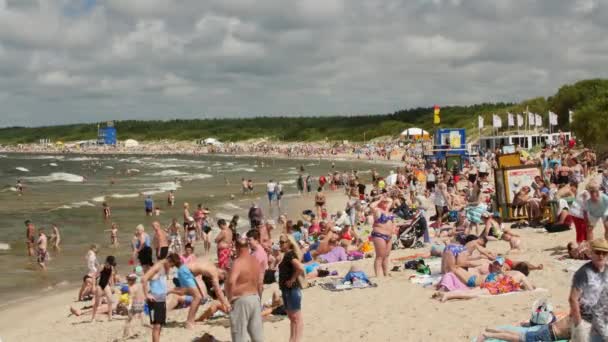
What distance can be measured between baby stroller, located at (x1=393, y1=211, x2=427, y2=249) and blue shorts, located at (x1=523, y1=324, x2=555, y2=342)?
21.8 feet

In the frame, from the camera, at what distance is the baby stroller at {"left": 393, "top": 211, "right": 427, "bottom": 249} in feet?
41.2

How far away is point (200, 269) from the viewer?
8.48 metres

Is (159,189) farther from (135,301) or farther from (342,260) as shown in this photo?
(135,301)

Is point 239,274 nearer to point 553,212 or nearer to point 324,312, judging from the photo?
point 324,312

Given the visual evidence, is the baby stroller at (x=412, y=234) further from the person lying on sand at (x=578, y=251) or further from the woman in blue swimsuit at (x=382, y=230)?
the person lying on sand at (x=578, y=251)

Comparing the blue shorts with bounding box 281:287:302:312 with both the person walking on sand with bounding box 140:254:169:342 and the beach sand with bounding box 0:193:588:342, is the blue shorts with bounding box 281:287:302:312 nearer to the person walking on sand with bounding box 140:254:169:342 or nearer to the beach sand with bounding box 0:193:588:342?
the beach sand with bounding box 0:193:588:342

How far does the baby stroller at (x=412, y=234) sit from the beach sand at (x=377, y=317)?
6.37ft

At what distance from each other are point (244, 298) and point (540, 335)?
263cm

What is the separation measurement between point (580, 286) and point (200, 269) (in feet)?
16.6

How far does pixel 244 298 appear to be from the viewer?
18.9 feet

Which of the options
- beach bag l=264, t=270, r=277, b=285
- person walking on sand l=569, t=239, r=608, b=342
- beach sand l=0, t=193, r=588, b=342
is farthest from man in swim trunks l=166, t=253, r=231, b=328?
person walking on sand l=569, t=239, r=608, b=342

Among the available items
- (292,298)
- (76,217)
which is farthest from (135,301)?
(76,217)

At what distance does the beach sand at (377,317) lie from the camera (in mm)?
7105

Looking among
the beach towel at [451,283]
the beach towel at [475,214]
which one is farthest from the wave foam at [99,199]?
the beach towel at [451,283]
